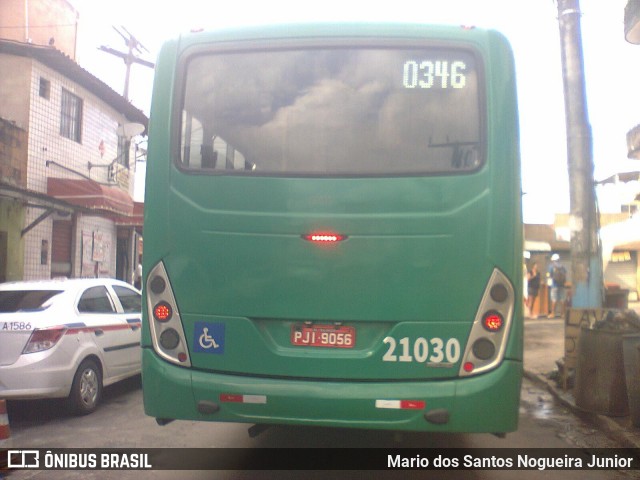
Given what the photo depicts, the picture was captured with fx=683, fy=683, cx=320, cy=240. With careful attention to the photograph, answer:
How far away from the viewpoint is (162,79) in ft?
16.3

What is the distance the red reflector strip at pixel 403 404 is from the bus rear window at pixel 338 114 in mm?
1489

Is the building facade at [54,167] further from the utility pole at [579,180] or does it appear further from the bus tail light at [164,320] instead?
the utility pole at [579,180]

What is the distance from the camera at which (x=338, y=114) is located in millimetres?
4691

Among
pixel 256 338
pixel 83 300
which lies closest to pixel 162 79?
pixel 256 338

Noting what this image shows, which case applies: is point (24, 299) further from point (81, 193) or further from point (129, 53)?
point (129, 53)

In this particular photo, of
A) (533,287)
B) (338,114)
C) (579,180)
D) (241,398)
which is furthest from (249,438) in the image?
(533,287)

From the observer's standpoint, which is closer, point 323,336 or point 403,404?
point 403,404

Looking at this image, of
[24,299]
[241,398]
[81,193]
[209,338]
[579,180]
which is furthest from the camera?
[81,193]

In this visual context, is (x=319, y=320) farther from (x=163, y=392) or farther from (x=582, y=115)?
(x=582, y=115)

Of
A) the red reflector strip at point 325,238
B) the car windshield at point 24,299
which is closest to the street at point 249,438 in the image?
the car windshield at point 24,299

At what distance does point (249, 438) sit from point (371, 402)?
2.57 m

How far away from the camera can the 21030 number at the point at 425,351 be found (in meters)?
4.41

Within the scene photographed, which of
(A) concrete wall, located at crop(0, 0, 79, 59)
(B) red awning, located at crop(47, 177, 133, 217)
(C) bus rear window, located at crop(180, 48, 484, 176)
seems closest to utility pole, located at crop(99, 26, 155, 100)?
(A) concrete wall, located at crop(0, 0, 79, 59)

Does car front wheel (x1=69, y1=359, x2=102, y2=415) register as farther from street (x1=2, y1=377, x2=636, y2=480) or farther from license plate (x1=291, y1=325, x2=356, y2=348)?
license plate (x1=291, y1=325, x2=356, y2=348)
